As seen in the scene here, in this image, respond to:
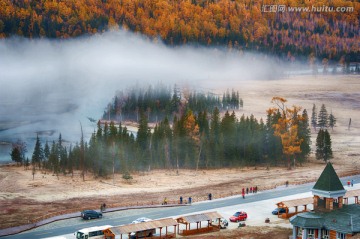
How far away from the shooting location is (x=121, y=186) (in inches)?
3415

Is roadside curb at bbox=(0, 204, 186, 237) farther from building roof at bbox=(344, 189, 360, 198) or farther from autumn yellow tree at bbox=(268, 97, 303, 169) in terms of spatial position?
autumn yellow tree at bbox=(268, 97, 303, 169)

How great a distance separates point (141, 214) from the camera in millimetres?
65188

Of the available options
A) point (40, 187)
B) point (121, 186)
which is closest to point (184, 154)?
point (121, 186)

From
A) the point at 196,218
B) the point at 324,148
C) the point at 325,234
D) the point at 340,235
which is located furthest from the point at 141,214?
the point at 324,148

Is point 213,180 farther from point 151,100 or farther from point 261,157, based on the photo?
point 151,100

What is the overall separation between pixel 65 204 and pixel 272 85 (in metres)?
134

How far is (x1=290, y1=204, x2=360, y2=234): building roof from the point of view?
167ft

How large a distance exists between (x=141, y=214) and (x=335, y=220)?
21822mm

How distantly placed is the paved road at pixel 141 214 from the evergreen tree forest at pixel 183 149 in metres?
25.9

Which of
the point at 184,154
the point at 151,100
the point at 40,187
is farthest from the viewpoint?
the point at 151,100

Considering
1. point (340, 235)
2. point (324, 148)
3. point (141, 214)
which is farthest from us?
point (324, 148)

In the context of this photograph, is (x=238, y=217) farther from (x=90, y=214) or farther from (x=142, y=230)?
(x=90, y=214)

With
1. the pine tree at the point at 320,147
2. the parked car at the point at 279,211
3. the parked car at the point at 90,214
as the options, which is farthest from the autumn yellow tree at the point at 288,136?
the parked car at the point at 90,214

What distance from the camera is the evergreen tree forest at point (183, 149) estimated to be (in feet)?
330
